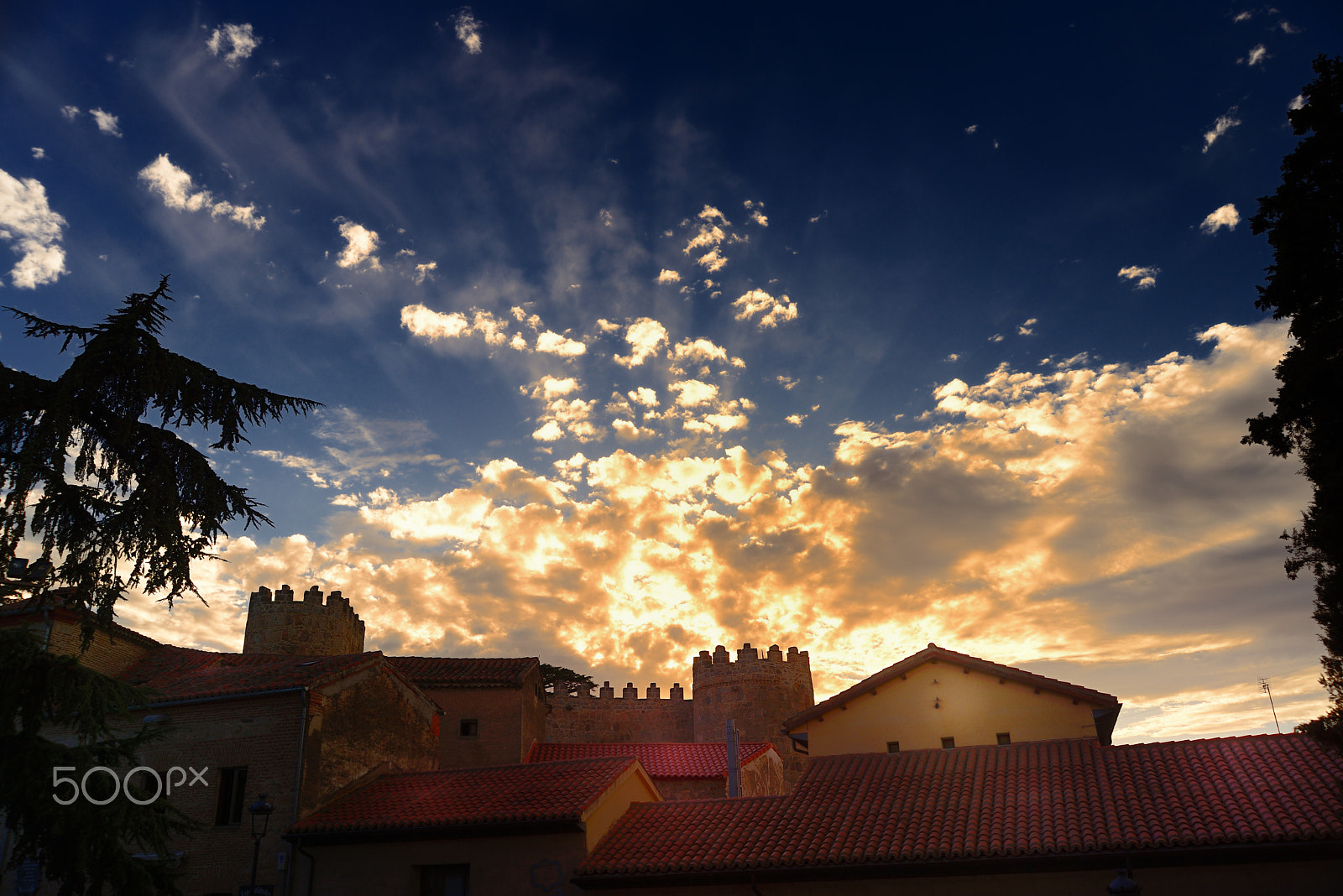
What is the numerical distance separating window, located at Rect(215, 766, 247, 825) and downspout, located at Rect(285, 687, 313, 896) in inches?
53.4

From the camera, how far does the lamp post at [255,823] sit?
50.8 feet

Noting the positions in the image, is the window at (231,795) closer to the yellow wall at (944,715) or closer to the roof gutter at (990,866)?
the roof gutter at (990,866)

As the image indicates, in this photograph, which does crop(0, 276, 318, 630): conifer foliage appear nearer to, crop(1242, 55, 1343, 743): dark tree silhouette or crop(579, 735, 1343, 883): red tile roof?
crop(579, 735, 1343, 883): red tile roof

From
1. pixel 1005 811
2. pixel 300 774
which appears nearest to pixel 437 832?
pixel 300 774

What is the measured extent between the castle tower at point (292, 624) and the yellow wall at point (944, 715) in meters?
26.0

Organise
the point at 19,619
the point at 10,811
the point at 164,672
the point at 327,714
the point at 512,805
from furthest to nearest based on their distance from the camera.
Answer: the point at 164,672 → the point at 19,619 → the point at 327,714 → the point at 512,805 → the point at 10,811

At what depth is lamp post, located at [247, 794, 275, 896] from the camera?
15.5 m

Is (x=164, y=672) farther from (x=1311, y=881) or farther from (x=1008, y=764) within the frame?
(x=1311, y=881)

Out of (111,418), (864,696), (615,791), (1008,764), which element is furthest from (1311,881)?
(111,418)

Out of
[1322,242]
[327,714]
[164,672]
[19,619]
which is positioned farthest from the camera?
[164,672]

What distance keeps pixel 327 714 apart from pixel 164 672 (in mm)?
6206

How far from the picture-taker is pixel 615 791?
18016 millimetres

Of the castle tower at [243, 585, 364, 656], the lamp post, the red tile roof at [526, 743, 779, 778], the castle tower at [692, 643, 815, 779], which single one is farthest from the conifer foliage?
the castle tower at [692, 643, 815, 779]

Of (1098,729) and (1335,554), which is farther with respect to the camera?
(1098,729)
